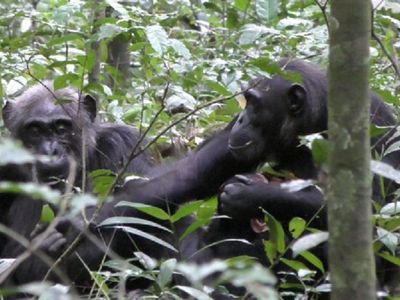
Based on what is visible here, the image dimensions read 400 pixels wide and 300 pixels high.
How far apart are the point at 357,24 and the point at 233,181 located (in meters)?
3.21

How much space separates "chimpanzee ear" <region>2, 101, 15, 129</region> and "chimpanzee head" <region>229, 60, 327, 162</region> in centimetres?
175

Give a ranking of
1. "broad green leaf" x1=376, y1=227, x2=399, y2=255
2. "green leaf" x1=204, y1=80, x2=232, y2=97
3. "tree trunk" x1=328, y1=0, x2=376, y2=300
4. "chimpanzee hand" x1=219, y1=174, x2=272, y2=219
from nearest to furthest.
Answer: "tree trunk" x1=328, y1=0, x2=376, y2=300 < "broad green leaf" x1=376, y1=227, x2=399, y2=255 < "green leaf" x1=204, y1=80, x2=232, y2=97 < "chimpanzee hand" x1=219, y1=174, x2=272, y2=219

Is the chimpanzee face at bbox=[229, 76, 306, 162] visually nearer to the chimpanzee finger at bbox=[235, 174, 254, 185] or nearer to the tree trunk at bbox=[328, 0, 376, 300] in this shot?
the chimpanzee finger at bbox=[235, 174, 254, 185]

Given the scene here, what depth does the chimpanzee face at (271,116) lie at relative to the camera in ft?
19.3

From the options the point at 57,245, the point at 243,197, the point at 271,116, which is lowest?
the point at 57,245

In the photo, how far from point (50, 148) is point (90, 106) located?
0.52 m

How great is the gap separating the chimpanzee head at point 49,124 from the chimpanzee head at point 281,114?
1092 mm

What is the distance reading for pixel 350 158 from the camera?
261 centimetres

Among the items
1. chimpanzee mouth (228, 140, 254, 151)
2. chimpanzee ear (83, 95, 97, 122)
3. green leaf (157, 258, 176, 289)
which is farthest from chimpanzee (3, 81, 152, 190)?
green leaf (157, 258, 176, 289)

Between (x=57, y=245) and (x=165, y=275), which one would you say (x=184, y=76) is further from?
(x=165, y=275)

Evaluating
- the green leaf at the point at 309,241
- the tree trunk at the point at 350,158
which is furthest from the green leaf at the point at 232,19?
the tree trunk at the point at 350,158

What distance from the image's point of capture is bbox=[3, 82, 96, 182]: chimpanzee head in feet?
20.6

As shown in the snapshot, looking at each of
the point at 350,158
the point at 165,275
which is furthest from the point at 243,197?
the point at 350,158

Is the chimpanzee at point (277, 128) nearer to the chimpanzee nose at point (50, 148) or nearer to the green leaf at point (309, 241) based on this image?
the chimpanzee nose at point (50, 148)
